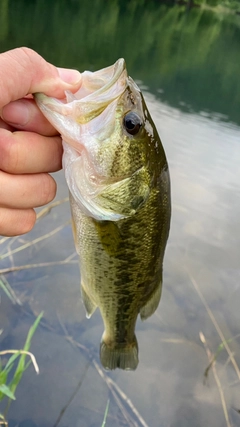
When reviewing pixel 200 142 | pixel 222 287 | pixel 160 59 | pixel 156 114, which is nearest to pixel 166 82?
pixel 160 59

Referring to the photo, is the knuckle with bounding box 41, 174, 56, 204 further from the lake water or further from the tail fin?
the lake water

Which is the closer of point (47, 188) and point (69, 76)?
point (69, 76)

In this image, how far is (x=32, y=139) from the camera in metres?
1.51

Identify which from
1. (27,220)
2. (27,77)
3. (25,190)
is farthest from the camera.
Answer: (27,220)

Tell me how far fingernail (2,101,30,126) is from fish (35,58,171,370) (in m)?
0.07

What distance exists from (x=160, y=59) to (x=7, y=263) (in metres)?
20.5

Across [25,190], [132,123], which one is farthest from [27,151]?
[132,123]

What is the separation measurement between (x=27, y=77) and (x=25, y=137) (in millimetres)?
232

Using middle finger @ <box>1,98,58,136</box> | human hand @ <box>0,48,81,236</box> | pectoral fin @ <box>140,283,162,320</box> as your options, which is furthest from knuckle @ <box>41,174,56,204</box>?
pectoral fin @ <box>140,283,162,320</box>

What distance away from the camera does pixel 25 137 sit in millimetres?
1507

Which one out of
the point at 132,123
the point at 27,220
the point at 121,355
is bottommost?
the point at 121,355

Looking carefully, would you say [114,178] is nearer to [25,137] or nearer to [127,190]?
[127,190]

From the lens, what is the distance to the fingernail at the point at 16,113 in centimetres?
142

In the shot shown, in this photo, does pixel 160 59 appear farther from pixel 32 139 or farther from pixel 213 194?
pixel 32 139
